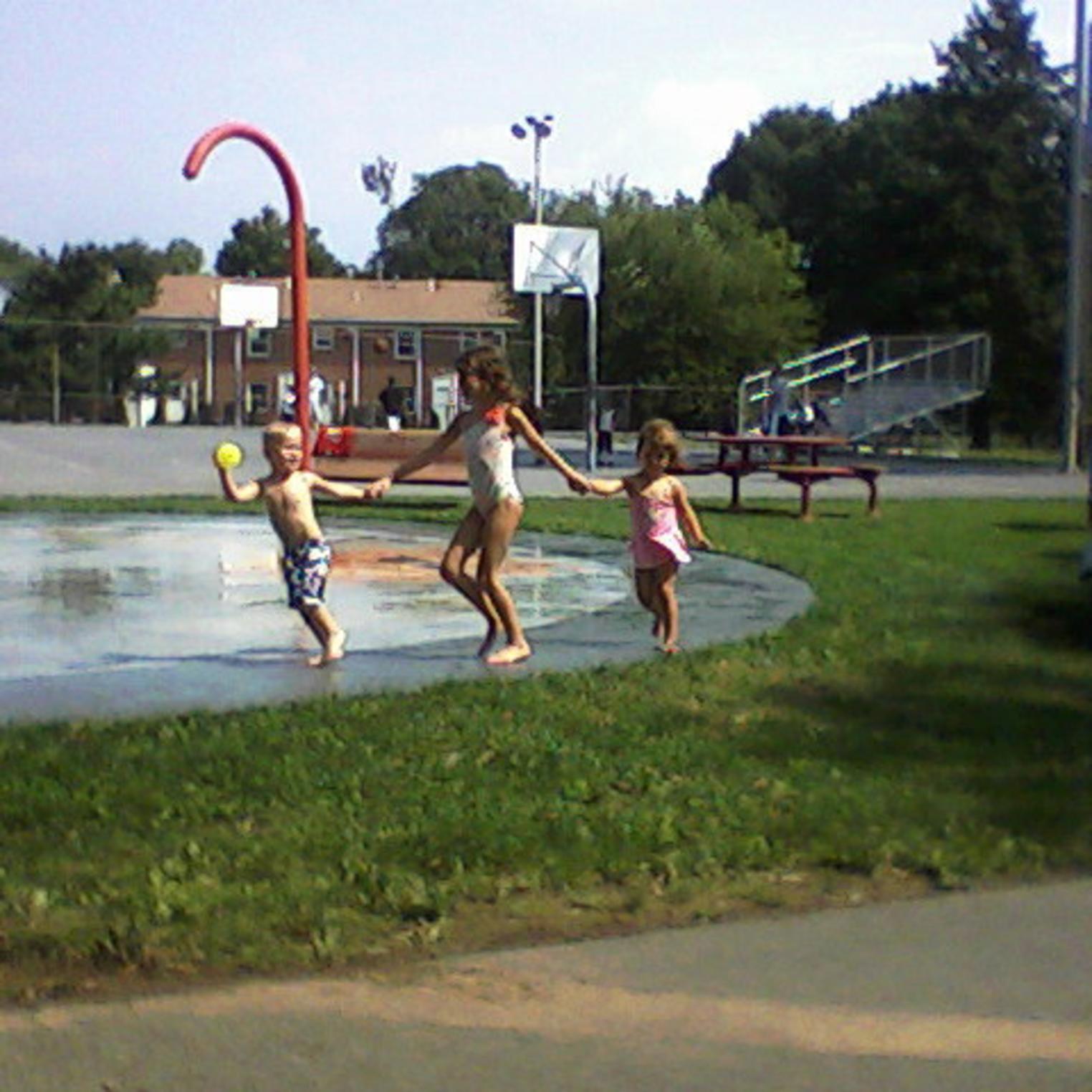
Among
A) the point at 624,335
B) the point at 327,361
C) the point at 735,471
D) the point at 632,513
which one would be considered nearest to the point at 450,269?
the point at 327,361

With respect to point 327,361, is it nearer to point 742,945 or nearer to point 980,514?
point 980,514

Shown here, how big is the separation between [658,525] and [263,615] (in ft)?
8.71

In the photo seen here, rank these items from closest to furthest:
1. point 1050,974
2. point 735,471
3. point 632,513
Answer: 1. point 1050,974
2. point 632,513
3. point 735,471

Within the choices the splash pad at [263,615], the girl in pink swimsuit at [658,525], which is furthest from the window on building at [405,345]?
the girl in pink swimsuit at [658,525]

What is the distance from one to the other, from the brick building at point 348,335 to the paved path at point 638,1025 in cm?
7727

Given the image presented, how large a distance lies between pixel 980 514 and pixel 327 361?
7176cm

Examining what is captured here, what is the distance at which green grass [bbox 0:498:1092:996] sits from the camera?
563 centimetres

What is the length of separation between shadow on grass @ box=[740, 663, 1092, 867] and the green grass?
0.8 inches

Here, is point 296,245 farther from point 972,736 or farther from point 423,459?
point 972,736

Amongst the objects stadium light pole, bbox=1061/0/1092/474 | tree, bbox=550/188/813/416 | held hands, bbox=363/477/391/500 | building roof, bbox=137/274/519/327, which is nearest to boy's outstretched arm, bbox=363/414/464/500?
held hands, bbox=363/477/391/500

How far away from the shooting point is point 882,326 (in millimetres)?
65375

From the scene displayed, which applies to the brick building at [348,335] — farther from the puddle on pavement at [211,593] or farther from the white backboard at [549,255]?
the puddle on pavement at [211,593]

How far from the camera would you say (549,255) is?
39625 millimetres

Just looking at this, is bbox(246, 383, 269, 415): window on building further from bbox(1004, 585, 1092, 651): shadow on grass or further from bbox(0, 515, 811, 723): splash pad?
bbox(1004, 585, 1092, 651): shadow on grass
